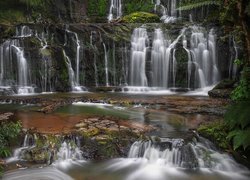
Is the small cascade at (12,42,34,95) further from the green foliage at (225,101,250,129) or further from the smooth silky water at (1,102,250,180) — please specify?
the green foliage at (225,101,250,129)

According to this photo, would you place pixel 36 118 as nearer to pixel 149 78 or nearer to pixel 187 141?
pixel 187 141

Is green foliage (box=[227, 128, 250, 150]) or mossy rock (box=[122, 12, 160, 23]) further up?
mossy rock (box=[122, 12, 160, 23])

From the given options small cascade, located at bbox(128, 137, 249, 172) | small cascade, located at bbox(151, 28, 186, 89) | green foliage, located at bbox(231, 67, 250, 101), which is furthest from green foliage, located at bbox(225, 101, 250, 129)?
small cascade, located at bbox(151, 28, 186, 89)

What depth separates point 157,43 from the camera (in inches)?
678

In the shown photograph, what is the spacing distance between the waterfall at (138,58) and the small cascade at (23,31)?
4.99 metres

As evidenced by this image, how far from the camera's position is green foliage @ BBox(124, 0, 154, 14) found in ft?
76.0

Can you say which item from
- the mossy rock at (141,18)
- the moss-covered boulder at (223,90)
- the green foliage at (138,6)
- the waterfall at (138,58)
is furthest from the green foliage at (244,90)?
the green foliage at (138,6)

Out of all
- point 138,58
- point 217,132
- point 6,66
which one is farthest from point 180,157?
point 6,66

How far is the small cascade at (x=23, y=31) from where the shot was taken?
1700 cm

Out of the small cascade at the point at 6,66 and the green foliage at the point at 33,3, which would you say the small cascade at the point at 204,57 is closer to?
the small cascade at the point at 6,66

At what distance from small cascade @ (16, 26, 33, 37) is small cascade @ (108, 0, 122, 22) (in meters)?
7.20

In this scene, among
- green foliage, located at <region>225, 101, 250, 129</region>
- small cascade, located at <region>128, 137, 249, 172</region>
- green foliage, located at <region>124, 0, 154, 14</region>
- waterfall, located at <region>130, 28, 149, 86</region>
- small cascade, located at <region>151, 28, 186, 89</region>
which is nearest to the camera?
green foliage, located at <region>225, 101, 250, 129</region>

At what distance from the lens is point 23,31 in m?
17.1

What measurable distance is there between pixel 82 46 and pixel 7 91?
4297 millimetres
